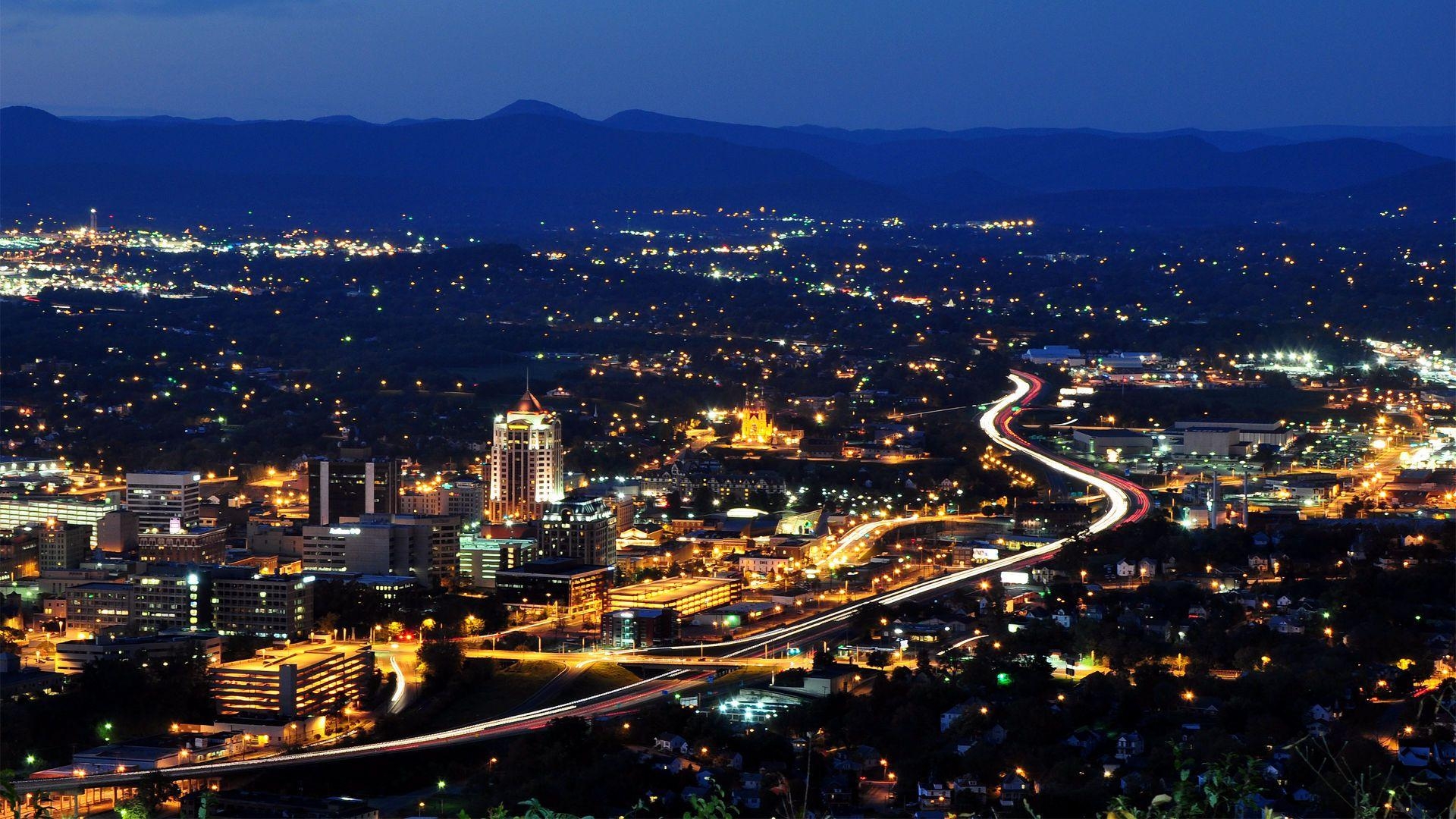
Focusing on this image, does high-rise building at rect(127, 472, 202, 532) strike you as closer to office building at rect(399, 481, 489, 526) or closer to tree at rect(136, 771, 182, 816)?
office building at rect(399, 481, 489, 526)

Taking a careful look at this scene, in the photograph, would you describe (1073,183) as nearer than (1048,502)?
No

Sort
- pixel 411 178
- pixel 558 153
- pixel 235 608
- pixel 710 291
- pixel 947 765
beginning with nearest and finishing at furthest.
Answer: pixel 947 765
pixel 235 608
pixel 710 291
pixel 411 178
pixel 558 153

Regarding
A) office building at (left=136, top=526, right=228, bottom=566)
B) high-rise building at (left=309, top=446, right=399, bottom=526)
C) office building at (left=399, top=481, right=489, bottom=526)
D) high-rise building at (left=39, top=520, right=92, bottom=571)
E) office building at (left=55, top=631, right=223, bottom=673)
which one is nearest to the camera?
office building at (left=55, top=631, right=223, bottom=673)

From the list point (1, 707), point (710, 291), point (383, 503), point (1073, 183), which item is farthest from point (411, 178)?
point (1, 707)

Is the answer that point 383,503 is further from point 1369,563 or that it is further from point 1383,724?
point 1383,724

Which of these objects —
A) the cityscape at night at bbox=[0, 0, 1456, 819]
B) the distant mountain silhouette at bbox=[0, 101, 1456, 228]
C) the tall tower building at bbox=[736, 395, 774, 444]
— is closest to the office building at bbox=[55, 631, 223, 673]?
the cityscape at night at bbox=[0, 0, 1456, 819]

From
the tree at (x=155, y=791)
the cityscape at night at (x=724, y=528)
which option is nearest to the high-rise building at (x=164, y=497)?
the cityscape at night at (x=724, y=528)
